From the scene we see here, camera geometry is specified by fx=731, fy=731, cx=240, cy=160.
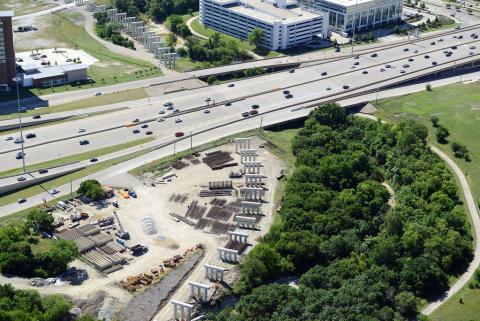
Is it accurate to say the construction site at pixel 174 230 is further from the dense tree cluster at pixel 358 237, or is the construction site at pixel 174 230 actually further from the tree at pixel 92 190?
the dense tree cluster at pixel 358 237

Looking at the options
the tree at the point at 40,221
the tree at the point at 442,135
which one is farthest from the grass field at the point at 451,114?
the tree at the point at 40,221

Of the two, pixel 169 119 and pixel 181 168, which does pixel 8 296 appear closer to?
pixel 181 168

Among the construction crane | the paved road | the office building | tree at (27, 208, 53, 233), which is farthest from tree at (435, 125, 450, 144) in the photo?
the office building

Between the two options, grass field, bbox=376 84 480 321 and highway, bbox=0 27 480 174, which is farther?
grass field, bbox=376 84 480 321

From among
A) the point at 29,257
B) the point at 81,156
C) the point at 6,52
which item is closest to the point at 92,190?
the point at 81,156

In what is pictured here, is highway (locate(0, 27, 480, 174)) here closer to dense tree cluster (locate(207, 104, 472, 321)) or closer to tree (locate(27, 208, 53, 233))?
dense tree cluster (locate(207, 104, 472, 321))
